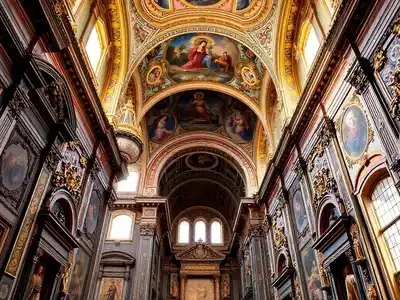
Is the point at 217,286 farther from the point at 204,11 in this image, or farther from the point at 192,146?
the point at 204,11

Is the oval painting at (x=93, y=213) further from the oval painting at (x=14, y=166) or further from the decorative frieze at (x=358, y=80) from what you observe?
the decorative frieze at (x=358, y=80)

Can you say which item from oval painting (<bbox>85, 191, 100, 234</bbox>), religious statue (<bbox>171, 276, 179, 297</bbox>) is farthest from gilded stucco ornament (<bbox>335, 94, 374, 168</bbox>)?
religious statue (<bbox>171, 276, 179, 297</bbox>)

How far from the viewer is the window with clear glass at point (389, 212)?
7.22 metres

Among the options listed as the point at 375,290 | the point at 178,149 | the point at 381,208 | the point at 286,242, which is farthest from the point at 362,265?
the point at 178,149

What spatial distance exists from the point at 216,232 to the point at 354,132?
22260mm

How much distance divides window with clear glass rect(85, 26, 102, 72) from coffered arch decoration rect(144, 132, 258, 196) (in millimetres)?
9716

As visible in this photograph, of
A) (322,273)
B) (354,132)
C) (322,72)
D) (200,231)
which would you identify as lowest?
(322,273)

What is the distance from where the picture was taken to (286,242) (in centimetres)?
1388

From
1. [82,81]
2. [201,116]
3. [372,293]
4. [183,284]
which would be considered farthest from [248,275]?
[82,81]

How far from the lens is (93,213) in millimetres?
11828

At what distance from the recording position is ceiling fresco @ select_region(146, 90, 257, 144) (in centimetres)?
2036

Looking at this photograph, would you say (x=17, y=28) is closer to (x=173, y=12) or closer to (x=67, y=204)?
(x=67, y=204)

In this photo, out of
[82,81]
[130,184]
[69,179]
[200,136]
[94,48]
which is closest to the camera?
[69,179]

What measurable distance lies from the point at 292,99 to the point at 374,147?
6616 millimetres
